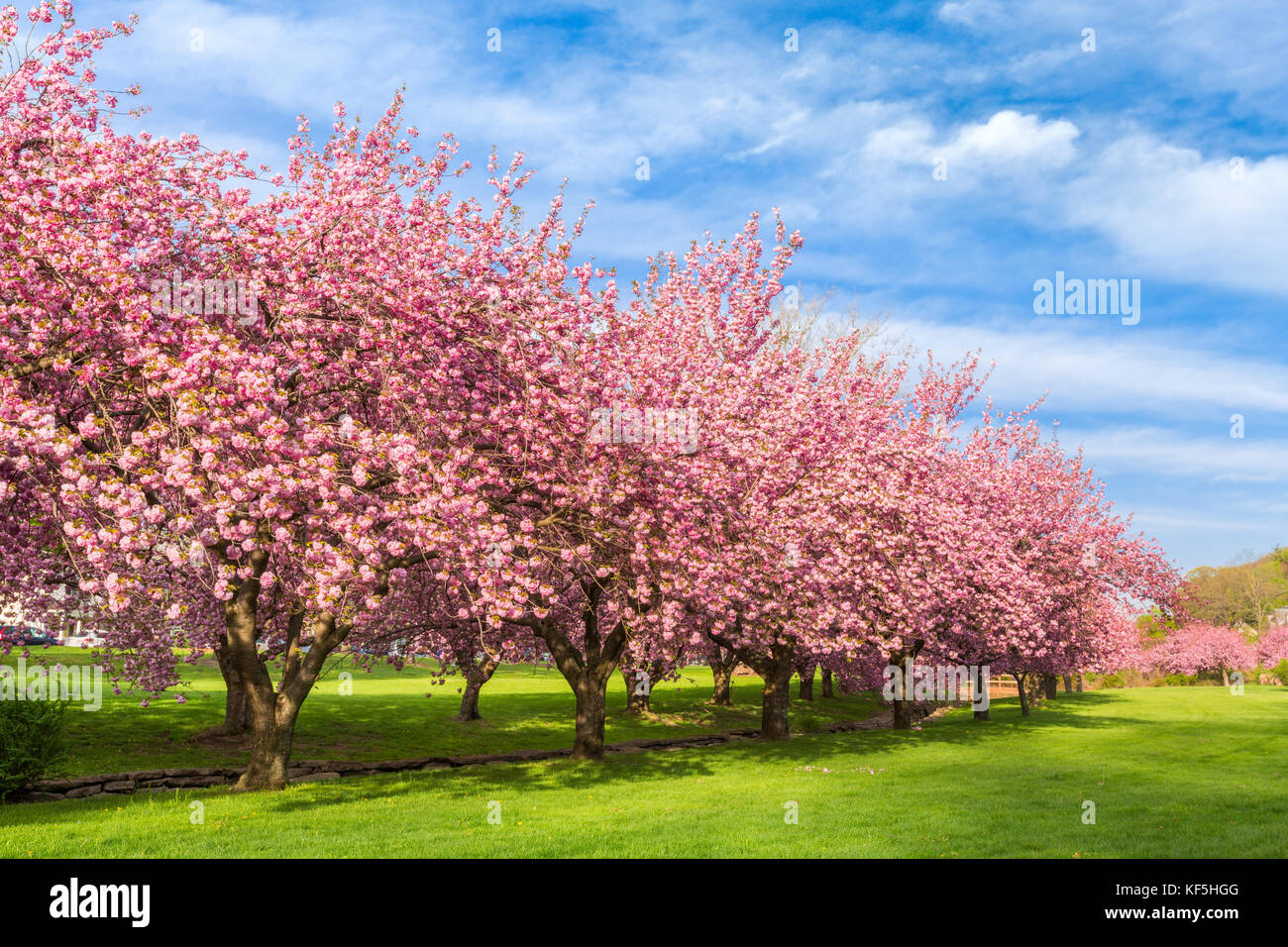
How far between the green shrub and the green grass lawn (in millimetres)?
3536

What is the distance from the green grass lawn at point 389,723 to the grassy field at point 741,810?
8.19 ft

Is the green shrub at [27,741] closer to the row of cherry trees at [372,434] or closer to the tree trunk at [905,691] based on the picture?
the row of cherry trees at [372,434]

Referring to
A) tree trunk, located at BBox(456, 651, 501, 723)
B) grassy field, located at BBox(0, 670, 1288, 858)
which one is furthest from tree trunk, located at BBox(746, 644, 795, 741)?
tree trunk, located at BBox(456, 651, 501, 723)

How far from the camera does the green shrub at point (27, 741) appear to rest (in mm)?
17859

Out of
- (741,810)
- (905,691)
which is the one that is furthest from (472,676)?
(905,691)

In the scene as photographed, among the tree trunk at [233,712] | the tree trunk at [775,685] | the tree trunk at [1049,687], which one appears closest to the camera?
the tree trunk at [233,712]

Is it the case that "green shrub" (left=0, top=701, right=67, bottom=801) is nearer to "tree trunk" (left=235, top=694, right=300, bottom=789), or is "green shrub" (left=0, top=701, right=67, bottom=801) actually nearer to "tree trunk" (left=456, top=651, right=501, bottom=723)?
"tree trunk" (left=235, top=694, right=300, bottom=789)

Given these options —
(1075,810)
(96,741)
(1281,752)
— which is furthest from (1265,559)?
(96,741)

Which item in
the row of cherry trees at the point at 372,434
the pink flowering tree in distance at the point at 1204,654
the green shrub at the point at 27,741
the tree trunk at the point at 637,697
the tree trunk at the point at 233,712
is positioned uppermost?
the row of cherry trees at the point at 372,434

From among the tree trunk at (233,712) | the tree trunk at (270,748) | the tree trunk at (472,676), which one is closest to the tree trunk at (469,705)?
the tree trunk at (472,676)

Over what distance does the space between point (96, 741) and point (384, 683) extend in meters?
35.8

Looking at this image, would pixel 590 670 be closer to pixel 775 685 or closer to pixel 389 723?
pixel 775 685

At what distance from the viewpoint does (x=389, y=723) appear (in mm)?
34875

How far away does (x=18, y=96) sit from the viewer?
1554 cm
